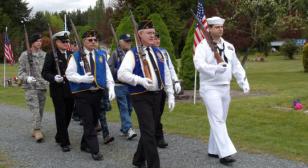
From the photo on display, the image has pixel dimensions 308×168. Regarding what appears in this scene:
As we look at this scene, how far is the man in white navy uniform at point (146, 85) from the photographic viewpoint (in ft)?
18.9

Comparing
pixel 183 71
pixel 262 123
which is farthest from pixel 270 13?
pixel 262 123

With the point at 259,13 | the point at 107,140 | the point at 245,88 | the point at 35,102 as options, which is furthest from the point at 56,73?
the point at 259,13

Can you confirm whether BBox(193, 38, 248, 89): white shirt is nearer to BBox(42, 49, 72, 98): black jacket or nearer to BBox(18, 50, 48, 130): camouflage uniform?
BBox(42, 49, 72, 98): black jacket

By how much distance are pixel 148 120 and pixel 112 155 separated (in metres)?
1.57

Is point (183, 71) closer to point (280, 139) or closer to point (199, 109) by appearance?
point (199, 109)

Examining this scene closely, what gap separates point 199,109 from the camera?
11703mm

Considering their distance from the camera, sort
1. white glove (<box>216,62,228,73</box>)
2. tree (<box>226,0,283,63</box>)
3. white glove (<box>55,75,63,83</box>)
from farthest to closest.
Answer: tree (<box>226,0,283,63</box>), white glove (<box>55,75,63,83</box>), white glove (<box>216,62,228,73</box>)

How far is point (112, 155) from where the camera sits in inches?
281

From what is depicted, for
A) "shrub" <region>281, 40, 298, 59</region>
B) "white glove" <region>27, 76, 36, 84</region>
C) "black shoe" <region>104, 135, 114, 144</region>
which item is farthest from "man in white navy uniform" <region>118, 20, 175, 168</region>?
"shrub" <region>281, 40, 298, 59</region>

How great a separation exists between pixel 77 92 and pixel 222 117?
220cm

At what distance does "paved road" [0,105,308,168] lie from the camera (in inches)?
254

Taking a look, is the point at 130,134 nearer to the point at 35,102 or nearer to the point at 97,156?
the point at 97,156

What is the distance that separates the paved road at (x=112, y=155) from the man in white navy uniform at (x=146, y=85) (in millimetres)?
711

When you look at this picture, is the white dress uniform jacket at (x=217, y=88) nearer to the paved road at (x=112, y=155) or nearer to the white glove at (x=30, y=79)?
the paved road at (x=112, y=155)
